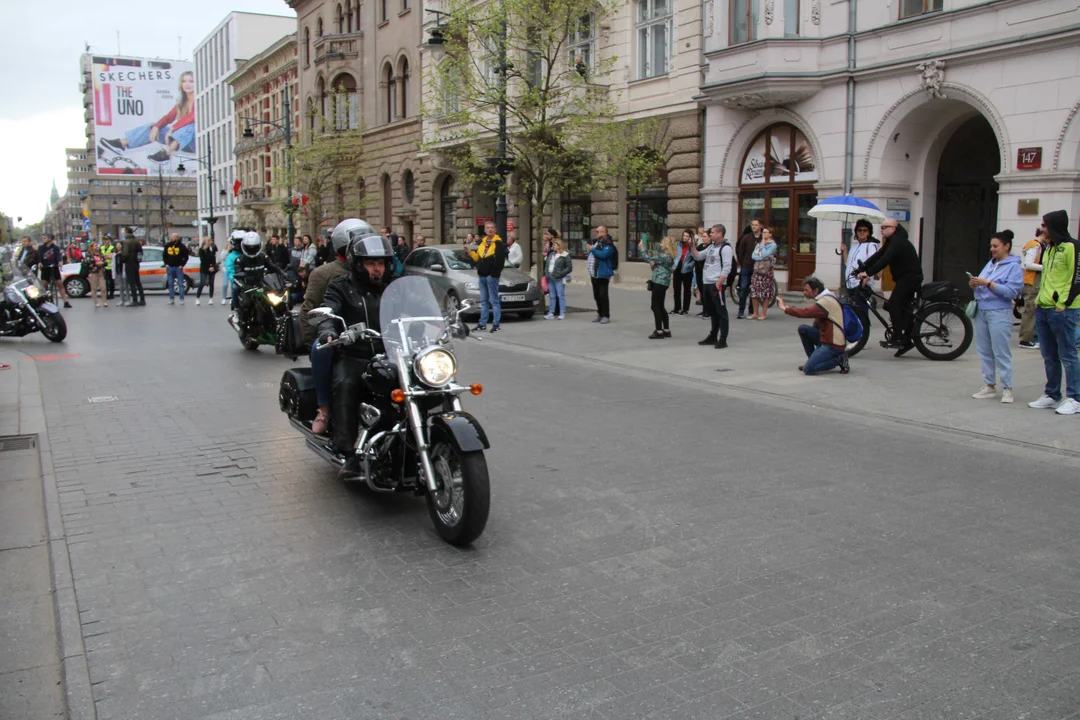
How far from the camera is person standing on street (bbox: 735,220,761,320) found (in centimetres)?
1742

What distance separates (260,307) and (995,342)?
9.25 m

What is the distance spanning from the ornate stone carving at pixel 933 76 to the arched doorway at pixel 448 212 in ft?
64.0

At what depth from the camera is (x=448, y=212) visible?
35.2 metres

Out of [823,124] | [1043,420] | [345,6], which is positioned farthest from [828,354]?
[345,6]

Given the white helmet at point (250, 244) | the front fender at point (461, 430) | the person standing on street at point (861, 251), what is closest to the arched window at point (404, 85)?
the white helmet at point (250, 244)

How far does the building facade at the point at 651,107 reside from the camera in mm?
22875

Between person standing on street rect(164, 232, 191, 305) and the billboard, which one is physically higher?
the billboard

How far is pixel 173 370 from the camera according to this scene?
1167 centimetres

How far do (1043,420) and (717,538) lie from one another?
4706 mm

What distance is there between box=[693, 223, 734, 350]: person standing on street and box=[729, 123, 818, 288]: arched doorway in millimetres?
5879

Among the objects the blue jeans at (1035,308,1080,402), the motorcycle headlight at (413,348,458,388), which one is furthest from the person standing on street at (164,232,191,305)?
the motorcycle headlight at (413,348,458,388)

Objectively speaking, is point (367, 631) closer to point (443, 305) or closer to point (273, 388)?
point (443, 305)

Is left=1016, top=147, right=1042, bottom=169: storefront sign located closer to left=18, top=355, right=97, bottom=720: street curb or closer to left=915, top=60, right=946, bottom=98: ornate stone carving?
left=915, top=60, right=946, bottom=98: ornate stone carving

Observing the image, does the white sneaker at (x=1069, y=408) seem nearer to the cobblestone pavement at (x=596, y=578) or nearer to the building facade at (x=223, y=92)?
the cobblestone pavement at (x=596, y=578)
